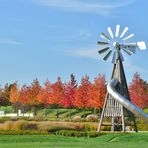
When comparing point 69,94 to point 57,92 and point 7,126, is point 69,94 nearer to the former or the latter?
point 57,92

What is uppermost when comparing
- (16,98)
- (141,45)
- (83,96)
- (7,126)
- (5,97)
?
(5,97)

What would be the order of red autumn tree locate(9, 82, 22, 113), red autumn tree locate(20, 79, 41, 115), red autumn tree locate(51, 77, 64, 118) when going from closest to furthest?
red autumn tree locate(51, 77, 64, 118) → red autumn tree locate(20, 79, 41, 115) → red autumn tree locate(9, 82, 22, 113)

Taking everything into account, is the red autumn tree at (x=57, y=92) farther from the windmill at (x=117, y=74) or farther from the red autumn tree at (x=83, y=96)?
the windmill at (x=117, y=74)

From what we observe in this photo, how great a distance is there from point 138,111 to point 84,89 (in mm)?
38254

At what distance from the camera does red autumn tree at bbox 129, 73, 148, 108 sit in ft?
168

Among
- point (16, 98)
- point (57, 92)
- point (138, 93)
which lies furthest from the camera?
point (16, 98)

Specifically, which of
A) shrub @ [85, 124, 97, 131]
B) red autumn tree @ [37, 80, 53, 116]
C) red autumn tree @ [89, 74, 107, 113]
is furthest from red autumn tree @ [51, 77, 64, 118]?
shrub @ [85, 124, 97, 131]

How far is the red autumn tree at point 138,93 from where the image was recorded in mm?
51344

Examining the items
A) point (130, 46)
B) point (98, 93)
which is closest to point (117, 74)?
point (130, 46)

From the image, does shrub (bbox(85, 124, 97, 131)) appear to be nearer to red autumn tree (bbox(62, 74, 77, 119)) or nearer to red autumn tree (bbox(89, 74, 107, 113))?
red autumn tree (bbox(89, 74, 107, 113))

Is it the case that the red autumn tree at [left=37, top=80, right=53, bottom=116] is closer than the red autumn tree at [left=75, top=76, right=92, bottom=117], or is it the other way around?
the red autumn tree at [left=75, top=76, right=92, bottom=117]

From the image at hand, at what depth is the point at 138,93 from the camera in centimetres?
5241

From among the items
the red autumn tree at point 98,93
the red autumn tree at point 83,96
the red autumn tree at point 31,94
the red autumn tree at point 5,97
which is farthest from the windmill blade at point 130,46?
the red autumn tree at point 5,97

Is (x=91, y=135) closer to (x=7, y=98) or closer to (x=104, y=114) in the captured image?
Answer: (x=104, y=114)
